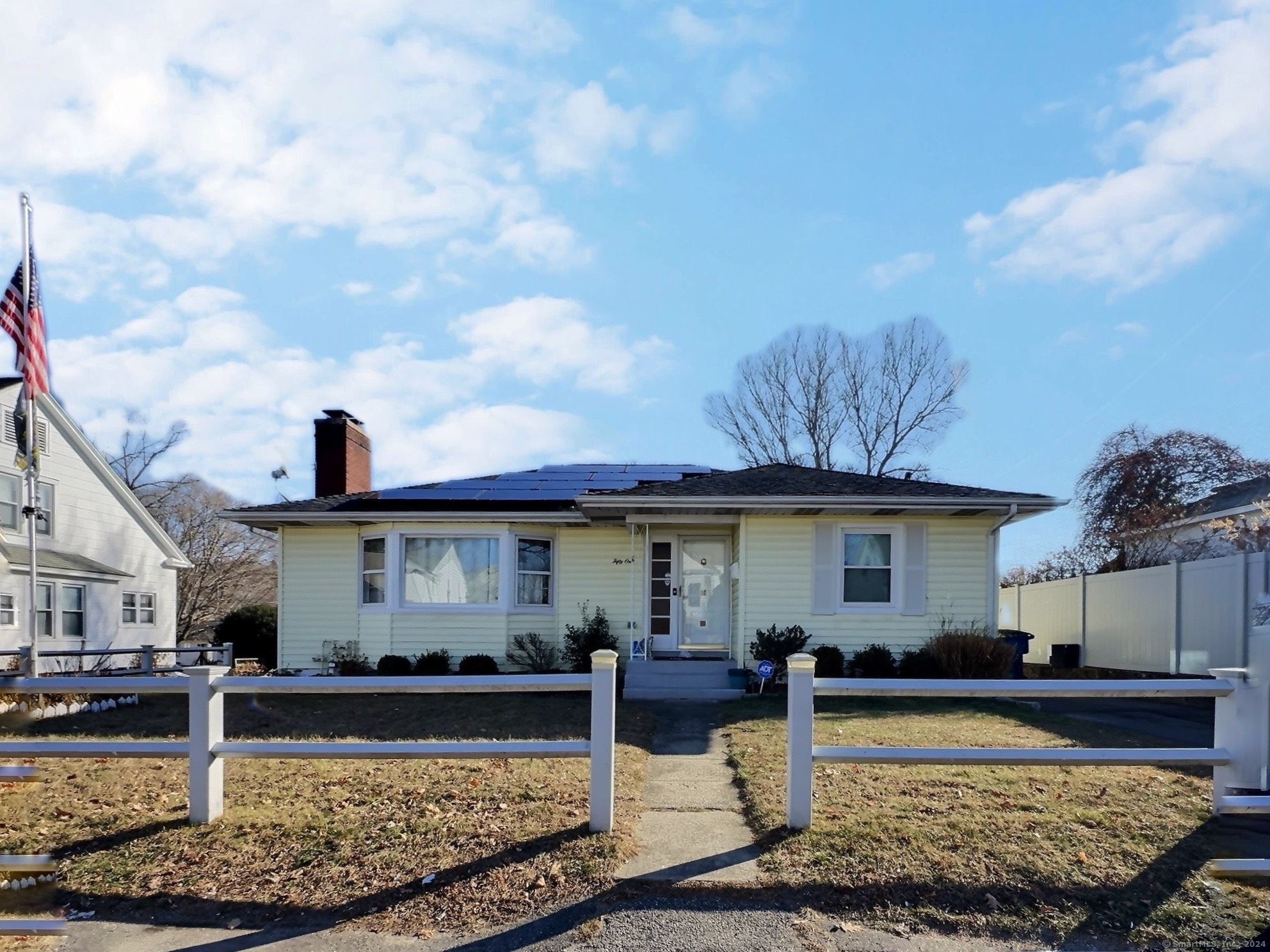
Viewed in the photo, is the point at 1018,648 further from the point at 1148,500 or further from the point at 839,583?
the point at 1148,500

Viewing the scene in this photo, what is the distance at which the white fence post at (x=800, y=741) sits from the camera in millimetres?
5496

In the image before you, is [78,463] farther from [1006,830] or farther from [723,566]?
[1006,830]

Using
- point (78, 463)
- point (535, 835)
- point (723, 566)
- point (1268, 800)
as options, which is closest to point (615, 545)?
point (723, 566)

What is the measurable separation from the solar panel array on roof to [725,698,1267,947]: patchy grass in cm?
1001

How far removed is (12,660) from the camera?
1852cm

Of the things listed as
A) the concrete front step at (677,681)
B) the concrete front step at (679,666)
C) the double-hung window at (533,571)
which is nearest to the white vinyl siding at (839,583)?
the concrete front step at (679,666)

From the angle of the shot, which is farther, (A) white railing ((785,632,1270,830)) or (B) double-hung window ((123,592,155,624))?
A: (B) double-hung window ((123,592,155,624))

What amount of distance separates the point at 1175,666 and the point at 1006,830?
39.1 feet

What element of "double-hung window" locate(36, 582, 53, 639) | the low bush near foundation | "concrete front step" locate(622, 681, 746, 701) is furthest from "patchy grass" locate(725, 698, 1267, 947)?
"double-hung window" locate(36, 582, 53, 639)

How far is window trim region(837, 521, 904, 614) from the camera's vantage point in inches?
604

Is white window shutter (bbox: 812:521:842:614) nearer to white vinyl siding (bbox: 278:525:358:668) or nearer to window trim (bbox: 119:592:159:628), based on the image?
white vinyl siding (bbox: 278:525:358:668)

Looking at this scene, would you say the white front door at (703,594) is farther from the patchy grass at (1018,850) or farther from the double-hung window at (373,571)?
the patchy grass at (1018,850)

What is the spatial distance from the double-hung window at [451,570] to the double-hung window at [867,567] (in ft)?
20.1

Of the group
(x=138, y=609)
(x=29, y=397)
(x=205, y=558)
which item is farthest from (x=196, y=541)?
(x=29, y=397)
